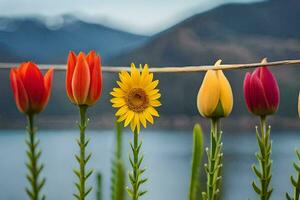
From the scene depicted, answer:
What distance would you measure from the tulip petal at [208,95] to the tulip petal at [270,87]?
2.4 inches

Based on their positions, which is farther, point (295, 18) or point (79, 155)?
point (295, 18)

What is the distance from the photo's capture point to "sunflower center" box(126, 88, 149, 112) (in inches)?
32.0

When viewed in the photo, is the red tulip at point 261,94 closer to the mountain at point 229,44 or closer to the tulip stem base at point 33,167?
the tulip stem base at point 33,167

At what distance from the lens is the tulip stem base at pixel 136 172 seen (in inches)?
30.5

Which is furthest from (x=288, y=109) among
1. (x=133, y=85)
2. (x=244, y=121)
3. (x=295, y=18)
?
(x=133, y=85)

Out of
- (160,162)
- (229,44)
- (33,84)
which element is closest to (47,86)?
(33,84)

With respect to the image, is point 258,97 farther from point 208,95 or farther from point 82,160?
point 82,160

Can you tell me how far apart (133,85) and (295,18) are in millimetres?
82902

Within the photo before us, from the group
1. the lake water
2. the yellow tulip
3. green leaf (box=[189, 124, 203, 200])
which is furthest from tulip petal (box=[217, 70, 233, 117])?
the lake water

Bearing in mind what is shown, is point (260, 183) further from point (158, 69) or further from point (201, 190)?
point (158, 69)

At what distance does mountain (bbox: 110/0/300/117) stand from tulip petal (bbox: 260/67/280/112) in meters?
67.0

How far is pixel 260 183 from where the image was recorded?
0.77 meters

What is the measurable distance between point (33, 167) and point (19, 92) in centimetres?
9

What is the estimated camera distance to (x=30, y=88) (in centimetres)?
71
